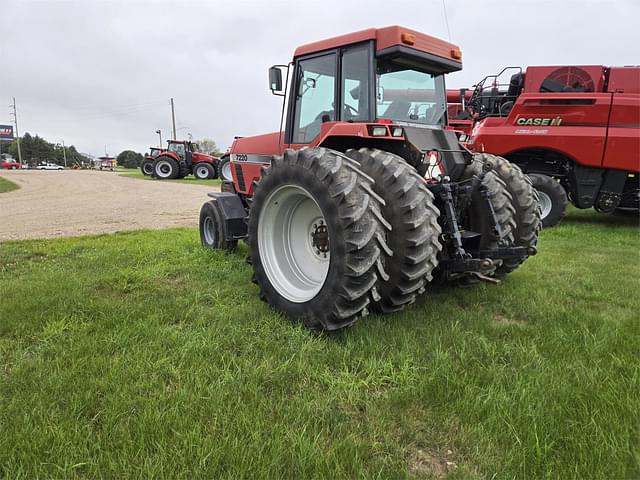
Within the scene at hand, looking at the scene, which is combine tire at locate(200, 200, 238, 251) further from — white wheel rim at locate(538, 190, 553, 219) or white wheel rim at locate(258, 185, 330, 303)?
white wheel rim at locate(538, 190, 553, 219)

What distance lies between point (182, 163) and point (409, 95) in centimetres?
2211

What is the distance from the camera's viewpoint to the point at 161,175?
24328mm

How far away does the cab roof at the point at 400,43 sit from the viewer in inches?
139

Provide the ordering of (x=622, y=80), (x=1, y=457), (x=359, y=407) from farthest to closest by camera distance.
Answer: (x=622, y=80)
(x=359, y=407)
(x=1, y=457)

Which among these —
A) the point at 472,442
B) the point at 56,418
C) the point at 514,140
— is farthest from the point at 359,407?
the point at 514,140

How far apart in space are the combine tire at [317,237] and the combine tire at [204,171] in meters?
22.0

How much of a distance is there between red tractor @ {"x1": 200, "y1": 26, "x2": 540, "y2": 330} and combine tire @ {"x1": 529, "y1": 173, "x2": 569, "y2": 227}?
4.47 meters

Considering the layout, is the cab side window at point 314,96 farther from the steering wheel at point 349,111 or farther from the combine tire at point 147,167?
the combine tire at point 147,167

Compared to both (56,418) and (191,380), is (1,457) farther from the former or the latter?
(191,380)

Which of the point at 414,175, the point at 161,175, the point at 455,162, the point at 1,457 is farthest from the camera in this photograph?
the point at 161,175

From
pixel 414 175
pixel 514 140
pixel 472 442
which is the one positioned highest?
pixel 514 140

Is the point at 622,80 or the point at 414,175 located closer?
the point at 414,175

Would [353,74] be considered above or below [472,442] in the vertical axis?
above

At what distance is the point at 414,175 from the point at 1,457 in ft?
8.94
